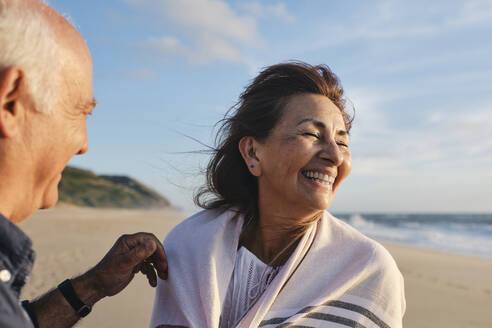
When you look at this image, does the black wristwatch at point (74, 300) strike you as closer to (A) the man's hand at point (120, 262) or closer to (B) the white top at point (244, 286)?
(A) the man's hand at point (120, 262)

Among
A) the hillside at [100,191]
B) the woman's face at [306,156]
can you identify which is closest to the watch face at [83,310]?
the woman's face at [306,156]

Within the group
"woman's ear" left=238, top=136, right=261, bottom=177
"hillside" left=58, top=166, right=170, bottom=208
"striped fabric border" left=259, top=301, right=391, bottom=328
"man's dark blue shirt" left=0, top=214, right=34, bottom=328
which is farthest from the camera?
"hillside" left=58, top=166, right=170, bottom=208

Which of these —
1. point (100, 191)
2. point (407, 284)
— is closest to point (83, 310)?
point (407, 284)

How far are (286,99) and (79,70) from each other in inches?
54.1

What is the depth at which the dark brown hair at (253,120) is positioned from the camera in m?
2.56

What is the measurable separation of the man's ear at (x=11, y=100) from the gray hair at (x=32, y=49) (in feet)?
0.08

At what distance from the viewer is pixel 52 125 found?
134 centimetres

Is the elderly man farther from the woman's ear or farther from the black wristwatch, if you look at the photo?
the woman's ear

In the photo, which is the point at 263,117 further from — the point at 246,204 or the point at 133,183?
the point at 133,183

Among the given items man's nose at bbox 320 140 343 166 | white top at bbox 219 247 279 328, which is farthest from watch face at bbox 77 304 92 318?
man's nose at bbox 320 140 343 166

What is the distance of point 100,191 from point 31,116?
43.2 meters

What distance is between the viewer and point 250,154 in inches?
106

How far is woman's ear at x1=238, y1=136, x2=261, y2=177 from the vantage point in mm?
2641

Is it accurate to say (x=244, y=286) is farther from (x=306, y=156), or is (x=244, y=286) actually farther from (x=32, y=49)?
(x=32, y=49)
